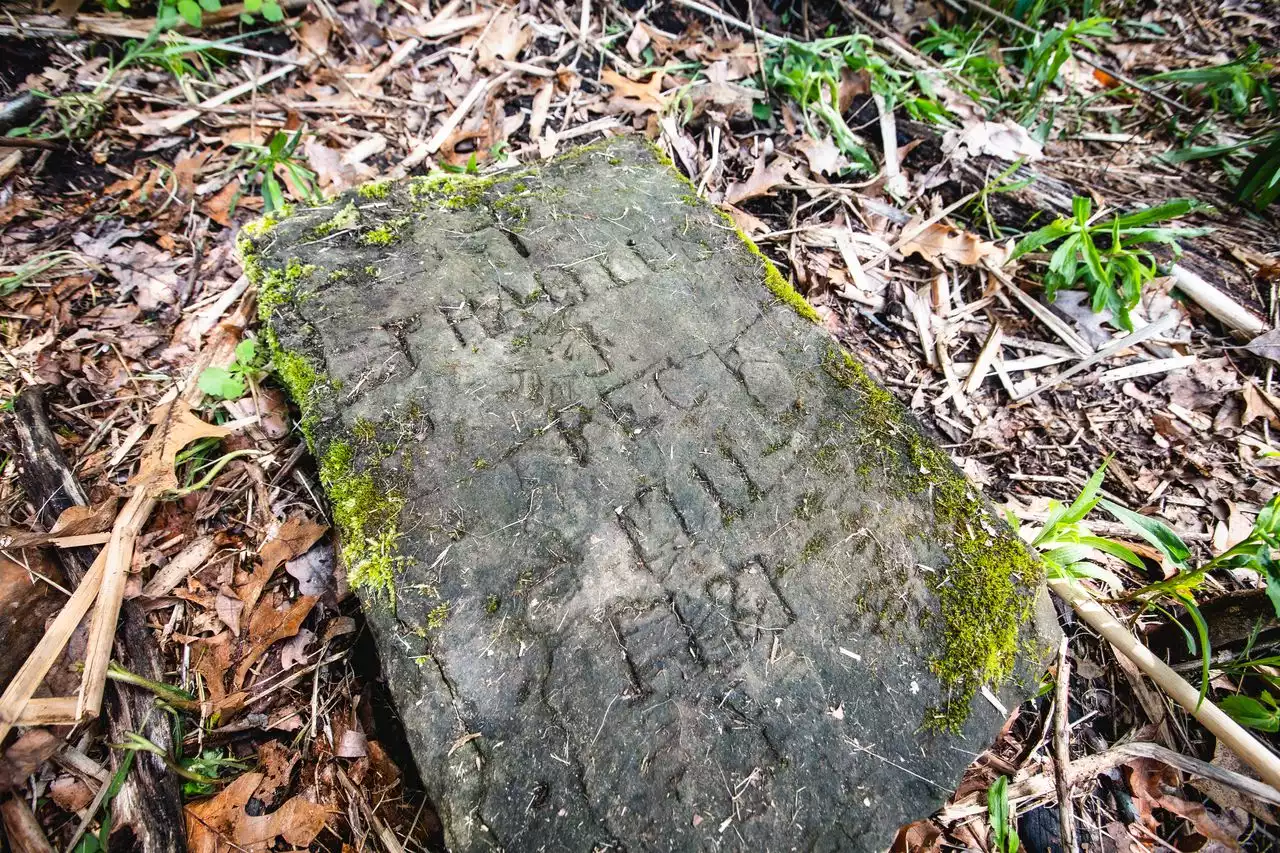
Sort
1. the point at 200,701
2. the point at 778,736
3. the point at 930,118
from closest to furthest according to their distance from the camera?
the point at 778,736 < the point at 200,701 < the point at 930,118

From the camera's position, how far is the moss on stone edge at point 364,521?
Answer: 5.78 ft

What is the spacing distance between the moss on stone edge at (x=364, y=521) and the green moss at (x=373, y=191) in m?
1.08

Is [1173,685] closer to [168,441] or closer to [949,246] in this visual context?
[949,246]

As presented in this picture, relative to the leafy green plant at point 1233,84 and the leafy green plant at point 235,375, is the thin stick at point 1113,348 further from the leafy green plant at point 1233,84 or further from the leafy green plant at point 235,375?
the leafy green plant at point 235,375

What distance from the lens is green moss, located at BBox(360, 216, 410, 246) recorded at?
7.73 ft

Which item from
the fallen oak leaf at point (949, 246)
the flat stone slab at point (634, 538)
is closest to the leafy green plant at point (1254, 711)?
the flat stone slab at point (634, 538)

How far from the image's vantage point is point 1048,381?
2.67m

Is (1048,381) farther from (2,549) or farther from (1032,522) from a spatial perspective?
(2,549)

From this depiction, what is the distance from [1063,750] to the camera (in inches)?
73.9

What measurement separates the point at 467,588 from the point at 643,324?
102cm

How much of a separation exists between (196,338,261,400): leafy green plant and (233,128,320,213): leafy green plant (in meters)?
0.66

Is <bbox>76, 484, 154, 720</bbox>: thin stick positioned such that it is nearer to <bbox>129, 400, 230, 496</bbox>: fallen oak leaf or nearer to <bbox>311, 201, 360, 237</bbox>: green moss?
<bbox>129, 400, 230, 496</bbox>: fallen oak leaf

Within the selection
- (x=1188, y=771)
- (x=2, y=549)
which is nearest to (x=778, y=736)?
(x=1188, y=771)

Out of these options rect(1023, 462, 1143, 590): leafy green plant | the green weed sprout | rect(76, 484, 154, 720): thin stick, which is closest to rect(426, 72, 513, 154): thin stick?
rect(76, 484, 154, 720): thin stick
